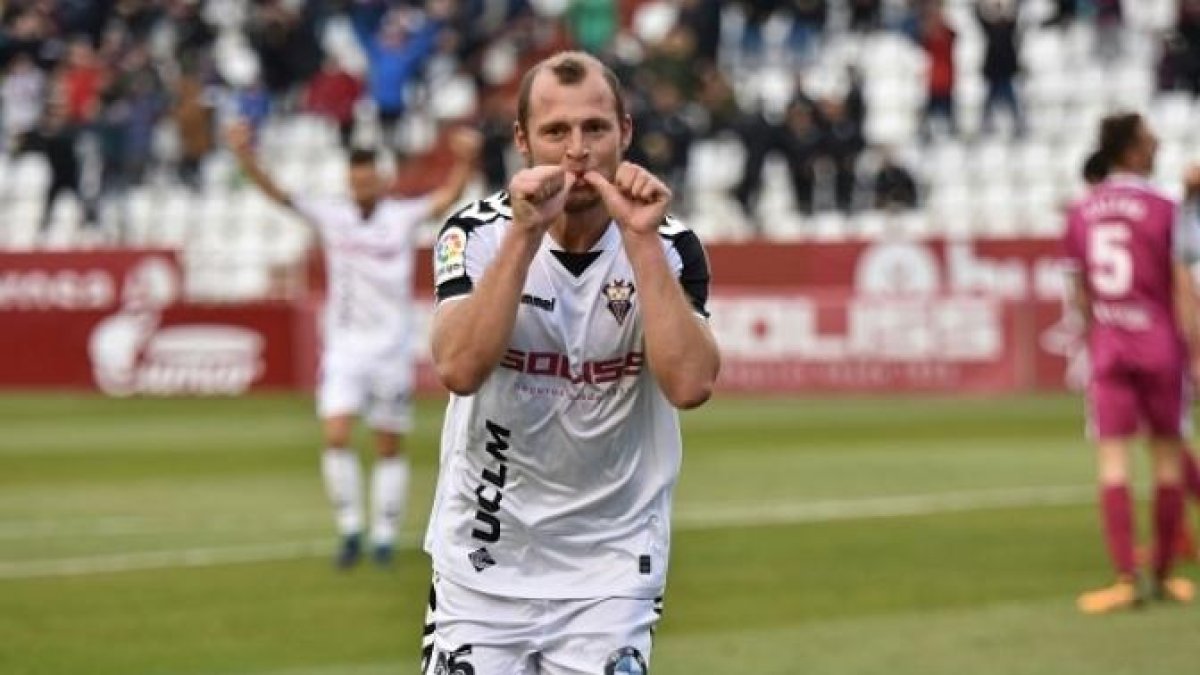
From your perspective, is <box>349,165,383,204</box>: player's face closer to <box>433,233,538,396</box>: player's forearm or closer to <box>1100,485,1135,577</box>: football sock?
<box>1100,485,1135,577</box>: football sock

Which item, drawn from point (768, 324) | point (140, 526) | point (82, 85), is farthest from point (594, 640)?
point (82, 85)

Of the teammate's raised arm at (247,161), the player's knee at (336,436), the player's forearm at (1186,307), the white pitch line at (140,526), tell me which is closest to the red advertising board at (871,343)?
the white pitch line at (140,526)

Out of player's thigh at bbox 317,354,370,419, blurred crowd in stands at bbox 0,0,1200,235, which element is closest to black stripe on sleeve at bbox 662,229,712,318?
player's thigh at bbox 317,354,370,419

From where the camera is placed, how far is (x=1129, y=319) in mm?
13016

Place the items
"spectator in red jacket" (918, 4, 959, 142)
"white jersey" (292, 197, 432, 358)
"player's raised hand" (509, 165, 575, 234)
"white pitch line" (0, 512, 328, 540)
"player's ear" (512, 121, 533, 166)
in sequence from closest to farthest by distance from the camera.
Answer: "player's raised hand" (509, 165, 575, 234) → "player's ear" (512, 121, 533, 166) → "white jersey" (292, 197, 432, 358) → "white pitch line" (0, 512, 328, 540) → "spectator in red jacket" (918, 4, 959, 142)

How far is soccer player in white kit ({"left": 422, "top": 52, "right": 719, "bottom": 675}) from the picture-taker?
605 cm

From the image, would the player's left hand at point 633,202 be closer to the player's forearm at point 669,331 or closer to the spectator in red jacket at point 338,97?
the player's forearm at point 669,331

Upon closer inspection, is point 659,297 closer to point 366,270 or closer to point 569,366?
point 569,366

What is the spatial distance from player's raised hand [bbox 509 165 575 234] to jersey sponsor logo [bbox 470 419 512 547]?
69 centimetres

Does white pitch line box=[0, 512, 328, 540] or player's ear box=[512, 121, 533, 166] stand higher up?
player's ear box=[512, 121, 533, 166]

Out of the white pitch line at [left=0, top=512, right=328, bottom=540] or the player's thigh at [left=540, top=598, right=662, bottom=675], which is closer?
the player's thigh at [left=540, top=598, right=662, bottom=675]

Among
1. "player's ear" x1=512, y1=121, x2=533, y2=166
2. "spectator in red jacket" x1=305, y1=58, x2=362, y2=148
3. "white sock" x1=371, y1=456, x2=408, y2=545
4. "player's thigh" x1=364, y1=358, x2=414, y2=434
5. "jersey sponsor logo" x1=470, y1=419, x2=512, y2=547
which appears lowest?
"white sock" x1=371, y1=456, x2=408, y2=545

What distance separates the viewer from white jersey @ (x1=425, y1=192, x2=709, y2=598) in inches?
249

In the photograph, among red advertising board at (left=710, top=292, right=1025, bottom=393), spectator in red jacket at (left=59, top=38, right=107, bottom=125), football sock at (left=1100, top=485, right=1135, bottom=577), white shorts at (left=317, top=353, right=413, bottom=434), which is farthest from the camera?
spectator in red jacket at (left=59, top=38, right=107, bottom=125)
